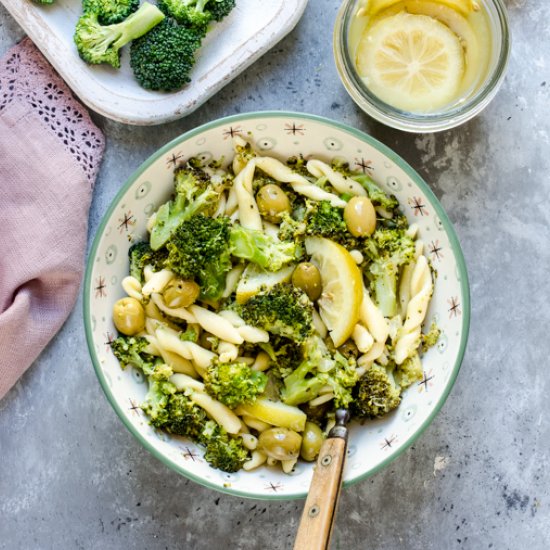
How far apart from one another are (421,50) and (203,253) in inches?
30.7

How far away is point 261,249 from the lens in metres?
1.94

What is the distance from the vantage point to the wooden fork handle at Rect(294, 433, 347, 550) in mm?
1705

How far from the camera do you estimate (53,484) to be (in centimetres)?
226

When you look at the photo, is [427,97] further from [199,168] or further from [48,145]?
[48,145]

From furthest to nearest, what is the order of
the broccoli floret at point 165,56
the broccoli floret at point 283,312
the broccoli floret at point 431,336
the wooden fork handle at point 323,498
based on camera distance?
the broccoli floret at point 165,56
the broccoli floret at point 431,336
the broccoli floret at point 283,312
the wooden fork handle at point 323,498

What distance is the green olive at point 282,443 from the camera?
1891mm

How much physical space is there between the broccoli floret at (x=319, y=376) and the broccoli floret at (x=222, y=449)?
167 mm

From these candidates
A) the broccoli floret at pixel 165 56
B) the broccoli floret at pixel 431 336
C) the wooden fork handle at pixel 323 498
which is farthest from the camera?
the broccoli floret at pixel 165 56

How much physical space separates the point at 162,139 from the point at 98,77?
24 cm

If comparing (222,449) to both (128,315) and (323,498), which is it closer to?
(323,498)

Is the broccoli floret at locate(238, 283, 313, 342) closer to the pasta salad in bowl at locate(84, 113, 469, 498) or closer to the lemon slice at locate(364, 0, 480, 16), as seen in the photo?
the pasta salad in bowl at locate(84, 113, 469, 498)

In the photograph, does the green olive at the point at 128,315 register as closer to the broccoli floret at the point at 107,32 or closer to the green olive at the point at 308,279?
the green olive at the point at 308,279

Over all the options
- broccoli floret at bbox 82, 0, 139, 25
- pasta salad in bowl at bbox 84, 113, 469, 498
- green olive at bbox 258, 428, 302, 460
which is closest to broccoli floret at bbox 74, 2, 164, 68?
broccoli floret at bbox 82, 0, 139, 25

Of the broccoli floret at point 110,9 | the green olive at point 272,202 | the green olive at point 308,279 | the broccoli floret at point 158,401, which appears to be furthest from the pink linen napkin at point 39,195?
the green olive at point 308,279
